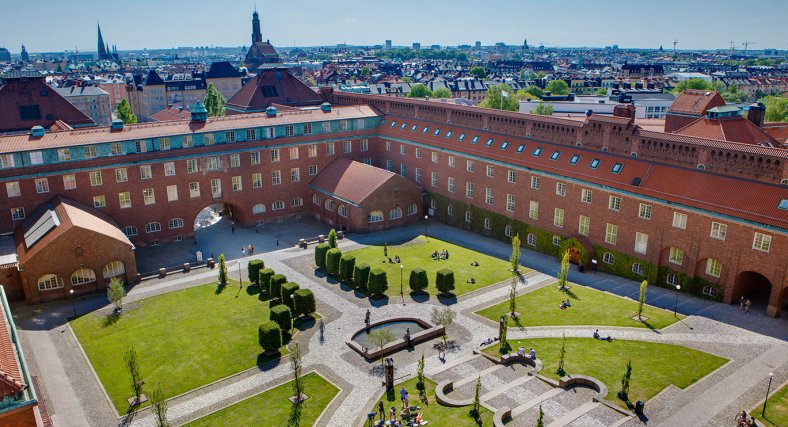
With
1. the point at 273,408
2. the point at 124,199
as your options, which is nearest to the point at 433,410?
the point at 273,408

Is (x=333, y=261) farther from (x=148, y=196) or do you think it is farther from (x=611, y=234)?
(x=611, y=234)

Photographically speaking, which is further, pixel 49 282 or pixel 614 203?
pixel 614 203

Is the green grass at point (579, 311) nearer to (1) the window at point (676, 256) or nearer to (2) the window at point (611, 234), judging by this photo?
(1) the window at point (676, 256)

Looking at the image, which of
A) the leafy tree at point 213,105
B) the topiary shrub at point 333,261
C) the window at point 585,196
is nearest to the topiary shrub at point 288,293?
the topiary shrub at point 333,261

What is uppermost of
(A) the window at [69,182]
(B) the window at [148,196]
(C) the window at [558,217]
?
(A) the window at [69,182]

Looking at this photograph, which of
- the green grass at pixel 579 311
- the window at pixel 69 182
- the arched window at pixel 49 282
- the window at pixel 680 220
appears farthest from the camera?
the window at pixel 69 182

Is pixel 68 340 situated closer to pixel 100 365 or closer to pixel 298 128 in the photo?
pixel 100 365

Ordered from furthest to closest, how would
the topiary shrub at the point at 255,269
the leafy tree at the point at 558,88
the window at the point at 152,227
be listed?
1. the leafy tree at the point at 558,88
2. the window at the point at 152,227
3. the topiary shrub at the point at 255,269

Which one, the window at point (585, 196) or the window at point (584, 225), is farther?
the window at point (584, 225)
